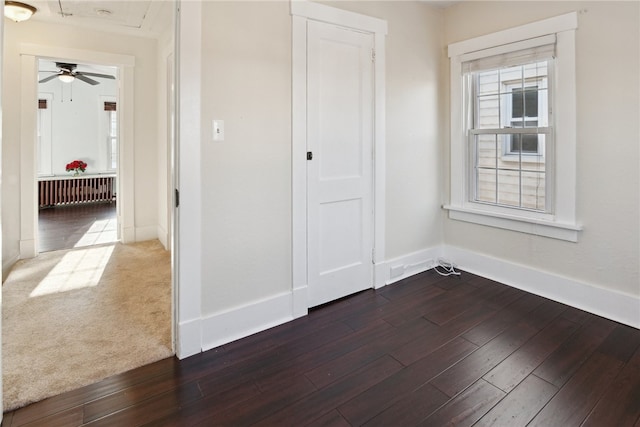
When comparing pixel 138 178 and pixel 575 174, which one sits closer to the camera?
pixel 575 174

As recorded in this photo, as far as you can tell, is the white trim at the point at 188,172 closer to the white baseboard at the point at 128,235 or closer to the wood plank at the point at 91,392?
the wood plank at the point at 91,392

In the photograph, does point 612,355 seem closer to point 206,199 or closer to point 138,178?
point 206,199

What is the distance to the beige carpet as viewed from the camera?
6.35ft

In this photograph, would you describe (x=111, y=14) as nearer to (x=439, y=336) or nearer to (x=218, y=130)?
(x=218, y=130)

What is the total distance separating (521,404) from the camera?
67.4 inches

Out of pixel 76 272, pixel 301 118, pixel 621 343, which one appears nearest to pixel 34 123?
pixel 76 272

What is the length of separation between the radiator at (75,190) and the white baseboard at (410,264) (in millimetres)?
7075

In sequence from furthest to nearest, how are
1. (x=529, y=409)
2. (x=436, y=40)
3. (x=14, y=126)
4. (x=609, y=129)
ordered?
(x=14, y=126), (x=436, y=40), (x=609, y=129), (x=529, y=409)

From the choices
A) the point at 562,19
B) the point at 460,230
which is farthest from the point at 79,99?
the point at 562,19

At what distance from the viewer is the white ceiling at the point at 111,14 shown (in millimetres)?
3410

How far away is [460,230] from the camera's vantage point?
11.7 ft

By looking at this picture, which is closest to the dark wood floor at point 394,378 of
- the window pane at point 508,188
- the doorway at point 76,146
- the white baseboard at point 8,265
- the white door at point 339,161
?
the white door at point 339,161

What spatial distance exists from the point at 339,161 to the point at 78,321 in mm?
2244

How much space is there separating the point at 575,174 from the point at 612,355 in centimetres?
129
